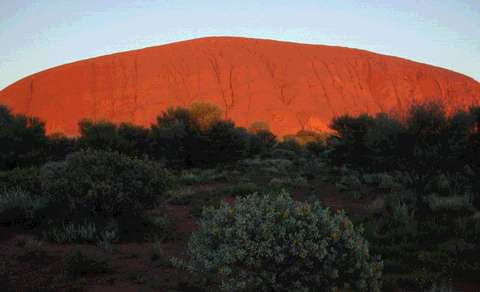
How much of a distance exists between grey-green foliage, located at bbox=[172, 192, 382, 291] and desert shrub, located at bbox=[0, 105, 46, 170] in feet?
63.1

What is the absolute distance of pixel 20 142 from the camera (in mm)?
21734

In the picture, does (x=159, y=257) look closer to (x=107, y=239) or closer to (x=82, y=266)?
(x=82, y=266)

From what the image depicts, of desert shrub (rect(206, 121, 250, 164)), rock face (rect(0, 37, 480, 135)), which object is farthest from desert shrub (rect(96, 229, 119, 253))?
rock face (rect(0, 37, 480, 135))

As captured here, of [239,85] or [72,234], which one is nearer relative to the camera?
[72,234]

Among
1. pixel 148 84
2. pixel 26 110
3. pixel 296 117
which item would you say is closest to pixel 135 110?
pixel 148 84

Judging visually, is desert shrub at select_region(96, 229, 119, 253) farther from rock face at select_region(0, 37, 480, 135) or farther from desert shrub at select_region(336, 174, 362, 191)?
rock face at select_region(0, 37, 480, 135)

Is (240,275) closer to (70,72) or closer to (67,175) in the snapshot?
(67,175)

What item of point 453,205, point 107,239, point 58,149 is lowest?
point 58,149

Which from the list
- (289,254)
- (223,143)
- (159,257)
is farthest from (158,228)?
(223,143)

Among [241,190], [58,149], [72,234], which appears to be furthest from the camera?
[58,149]

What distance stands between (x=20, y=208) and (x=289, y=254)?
22.1ft

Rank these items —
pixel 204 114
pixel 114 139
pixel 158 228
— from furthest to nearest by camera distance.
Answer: pixel 204 114, pixel 114 139, pixel 158 228

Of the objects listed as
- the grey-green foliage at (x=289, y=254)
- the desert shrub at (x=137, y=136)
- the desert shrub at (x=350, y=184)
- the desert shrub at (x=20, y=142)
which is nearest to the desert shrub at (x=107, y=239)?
the grey-green foliage at (x=289, y=254)

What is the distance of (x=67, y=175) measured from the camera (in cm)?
851
